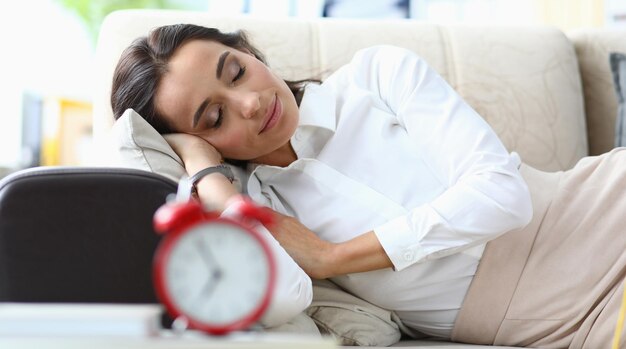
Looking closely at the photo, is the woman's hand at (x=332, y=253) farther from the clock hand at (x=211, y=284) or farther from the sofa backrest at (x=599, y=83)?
the sofa backrest at (x=599, y=83)

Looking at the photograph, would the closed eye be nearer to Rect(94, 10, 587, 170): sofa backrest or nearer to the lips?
the lips

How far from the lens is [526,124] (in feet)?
6.70

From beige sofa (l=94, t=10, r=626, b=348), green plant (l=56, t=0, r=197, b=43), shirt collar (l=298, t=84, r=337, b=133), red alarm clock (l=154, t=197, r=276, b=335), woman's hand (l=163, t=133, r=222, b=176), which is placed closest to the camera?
red alarm clock (l=154, t=197, r=276, b=335)

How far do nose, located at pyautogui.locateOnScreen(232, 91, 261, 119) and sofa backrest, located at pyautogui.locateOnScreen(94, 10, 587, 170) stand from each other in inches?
19.5

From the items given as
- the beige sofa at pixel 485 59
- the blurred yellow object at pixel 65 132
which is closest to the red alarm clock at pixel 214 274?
the beige sofa at pixel 485 59

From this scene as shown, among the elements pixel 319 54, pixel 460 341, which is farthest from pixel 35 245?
pixel 319 54

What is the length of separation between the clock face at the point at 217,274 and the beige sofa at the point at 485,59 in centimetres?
124

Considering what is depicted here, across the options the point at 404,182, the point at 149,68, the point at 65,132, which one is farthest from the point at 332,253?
the point at 65,132

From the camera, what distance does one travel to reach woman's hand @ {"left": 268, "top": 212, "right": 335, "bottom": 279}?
56.2 inches

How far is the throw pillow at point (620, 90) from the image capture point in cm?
203

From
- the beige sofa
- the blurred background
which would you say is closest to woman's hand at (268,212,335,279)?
the beige sofa

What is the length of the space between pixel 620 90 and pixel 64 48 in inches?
187

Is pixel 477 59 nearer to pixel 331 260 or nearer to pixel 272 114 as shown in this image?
pixel 272 114

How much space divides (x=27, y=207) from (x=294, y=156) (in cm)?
66
